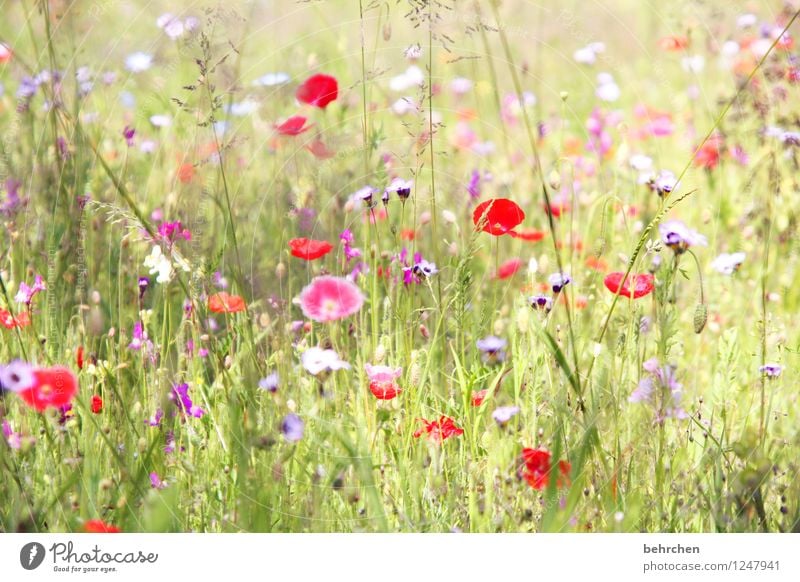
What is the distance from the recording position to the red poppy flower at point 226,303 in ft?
5.95

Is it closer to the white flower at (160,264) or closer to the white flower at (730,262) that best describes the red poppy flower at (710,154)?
the white flower at (730,262)

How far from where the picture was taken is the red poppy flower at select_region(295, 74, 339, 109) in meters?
2.01

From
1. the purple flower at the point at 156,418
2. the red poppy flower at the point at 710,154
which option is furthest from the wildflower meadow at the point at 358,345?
the red poppy flower at the point at 710,154

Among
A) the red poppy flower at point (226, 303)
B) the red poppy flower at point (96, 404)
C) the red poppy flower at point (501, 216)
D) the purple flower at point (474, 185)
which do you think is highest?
the red poppy flower at point (501, 216)

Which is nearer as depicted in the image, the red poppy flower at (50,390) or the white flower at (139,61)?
the red poppy flower at (50,390)

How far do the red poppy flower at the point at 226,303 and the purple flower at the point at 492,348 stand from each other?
422mm

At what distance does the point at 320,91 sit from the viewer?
209cm

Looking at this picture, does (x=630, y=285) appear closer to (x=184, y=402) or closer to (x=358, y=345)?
(x=358, y=345)

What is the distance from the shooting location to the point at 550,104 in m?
3.91

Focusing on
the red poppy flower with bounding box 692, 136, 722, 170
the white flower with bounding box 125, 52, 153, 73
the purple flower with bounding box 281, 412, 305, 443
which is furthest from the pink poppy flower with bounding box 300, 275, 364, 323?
the red poppy flower with bounding box 692, 136, 722, 170

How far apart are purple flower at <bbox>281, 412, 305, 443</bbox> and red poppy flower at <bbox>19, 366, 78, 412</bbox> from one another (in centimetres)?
35

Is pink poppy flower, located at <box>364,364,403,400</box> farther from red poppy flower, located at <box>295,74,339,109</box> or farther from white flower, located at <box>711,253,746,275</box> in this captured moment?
white flower, located at <box>711,253,746,275</box>
